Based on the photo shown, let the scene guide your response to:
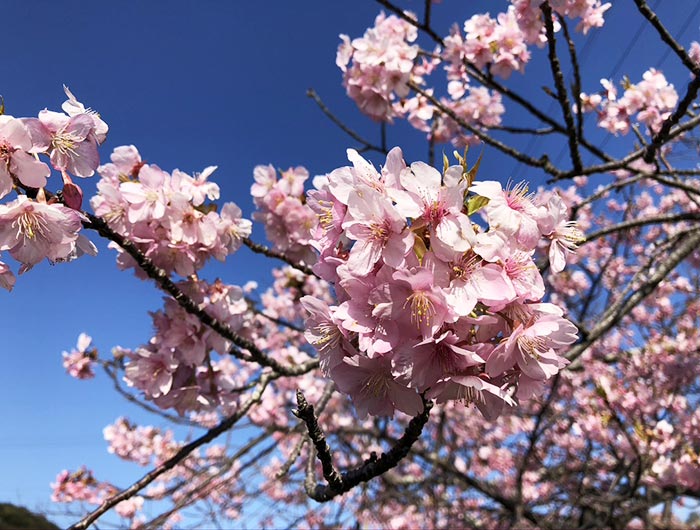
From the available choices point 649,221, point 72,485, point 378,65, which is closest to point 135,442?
point 72,485

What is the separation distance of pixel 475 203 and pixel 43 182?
1.05 meters

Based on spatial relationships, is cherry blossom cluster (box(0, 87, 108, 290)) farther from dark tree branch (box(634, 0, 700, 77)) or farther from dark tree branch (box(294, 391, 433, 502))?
dark tree branch (box(634, 0, 700, 77))

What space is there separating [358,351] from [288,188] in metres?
1.81

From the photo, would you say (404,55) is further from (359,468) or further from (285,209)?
(359,468)

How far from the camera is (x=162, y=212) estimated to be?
177cm

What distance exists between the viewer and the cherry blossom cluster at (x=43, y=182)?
1.13 meters

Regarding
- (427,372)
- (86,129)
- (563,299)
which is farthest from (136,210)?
(563,299)

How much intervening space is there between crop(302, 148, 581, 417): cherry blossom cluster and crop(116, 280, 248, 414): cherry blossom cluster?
1.13 m

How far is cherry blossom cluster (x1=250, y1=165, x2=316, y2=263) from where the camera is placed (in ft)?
8.55

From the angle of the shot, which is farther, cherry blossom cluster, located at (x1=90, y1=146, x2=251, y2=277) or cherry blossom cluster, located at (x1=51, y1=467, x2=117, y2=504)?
cherry blossom cluster, located at (x1=51, y1=467, x2=117, y2=504)

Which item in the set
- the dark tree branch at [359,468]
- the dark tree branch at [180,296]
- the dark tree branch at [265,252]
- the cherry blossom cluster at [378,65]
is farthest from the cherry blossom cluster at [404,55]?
the dark tree branch at [359,468]

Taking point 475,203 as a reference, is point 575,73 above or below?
above

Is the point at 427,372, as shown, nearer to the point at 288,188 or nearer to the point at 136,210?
the point at 136,210

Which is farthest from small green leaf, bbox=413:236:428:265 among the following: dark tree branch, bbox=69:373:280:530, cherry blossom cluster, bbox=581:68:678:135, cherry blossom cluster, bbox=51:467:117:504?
cherry blossom cluster, bbox=51:467:117:504
